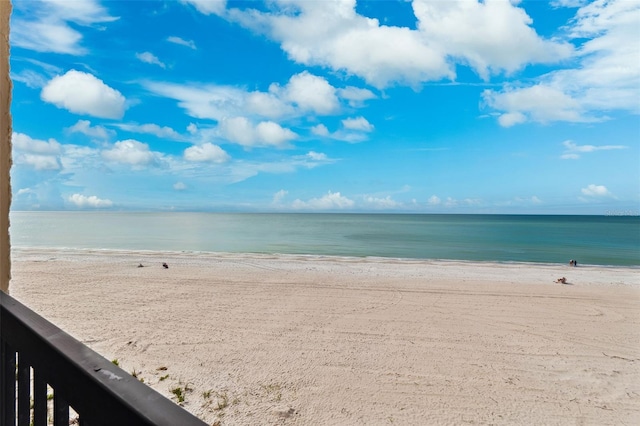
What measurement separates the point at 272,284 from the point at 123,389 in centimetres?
1013

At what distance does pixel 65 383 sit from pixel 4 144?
1.55 meters

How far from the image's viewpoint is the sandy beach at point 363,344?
423 centimetres

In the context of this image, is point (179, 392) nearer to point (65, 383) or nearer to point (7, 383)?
point (7, 383)

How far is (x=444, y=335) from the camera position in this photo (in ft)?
21.2

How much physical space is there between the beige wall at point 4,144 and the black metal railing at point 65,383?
61cm

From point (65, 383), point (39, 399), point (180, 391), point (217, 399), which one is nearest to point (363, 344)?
point (217, 399)

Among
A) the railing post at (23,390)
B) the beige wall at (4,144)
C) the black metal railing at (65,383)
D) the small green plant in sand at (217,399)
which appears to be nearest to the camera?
the black metal railing at (65,383)

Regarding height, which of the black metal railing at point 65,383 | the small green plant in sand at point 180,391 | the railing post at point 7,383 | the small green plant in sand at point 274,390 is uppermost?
the black metal railing at point 65,383

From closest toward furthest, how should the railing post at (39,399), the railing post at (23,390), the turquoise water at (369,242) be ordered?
the railing post at (39,399)
the railing post at (23,390)
the turquoise water at (369,242)

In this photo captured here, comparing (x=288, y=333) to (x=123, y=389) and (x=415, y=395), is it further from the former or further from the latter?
(x=123, y=389)

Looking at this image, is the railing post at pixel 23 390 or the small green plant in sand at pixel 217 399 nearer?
the railing post at pixel 23 390

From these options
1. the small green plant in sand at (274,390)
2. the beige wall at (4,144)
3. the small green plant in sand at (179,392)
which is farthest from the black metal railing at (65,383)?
the small green plant in sand at (274,390)

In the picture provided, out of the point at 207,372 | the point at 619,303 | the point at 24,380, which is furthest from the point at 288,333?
the point at 619,303

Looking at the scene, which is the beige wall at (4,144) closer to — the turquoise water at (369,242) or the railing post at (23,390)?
the railing post at (23,390)
